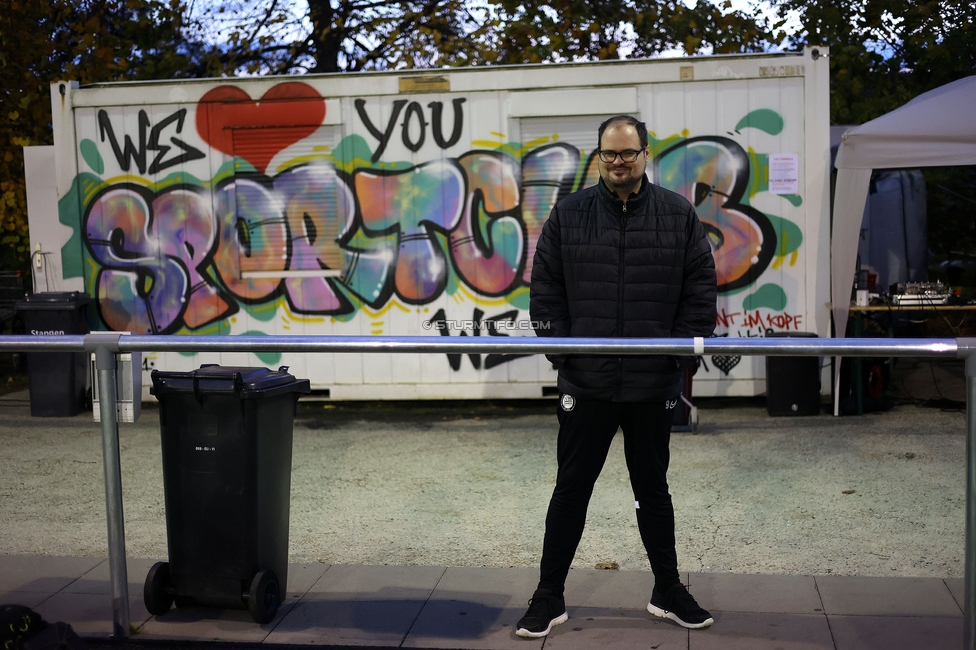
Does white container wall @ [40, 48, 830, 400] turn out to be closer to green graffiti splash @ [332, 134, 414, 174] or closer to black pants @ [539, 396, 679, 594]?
green graffiti splash @ [332, 134, 414, 174]

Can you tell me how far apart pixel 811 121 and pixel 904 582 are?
4.98m

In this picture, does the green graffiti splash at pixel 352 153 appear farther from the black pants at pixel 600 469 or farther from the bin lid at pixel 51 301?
the black pants at pixel 600 469

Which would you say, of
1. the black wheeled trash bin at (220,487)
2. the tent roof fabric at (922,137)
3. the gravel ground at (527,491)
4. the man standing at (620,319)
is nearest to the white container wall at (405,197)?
the tent roof fabric at (922,137)

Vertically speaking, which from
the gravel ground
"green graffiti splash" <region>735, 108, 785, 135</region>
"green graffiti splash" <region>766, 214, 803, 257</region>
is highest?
"green graffiti splash" <region>735, 108, 785, 135</region>

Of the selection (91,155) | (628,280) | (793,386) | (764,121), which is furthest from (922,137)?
(91,155)

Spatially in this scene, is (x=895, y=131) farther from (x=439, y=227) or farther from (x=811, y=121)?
(x=439, y=227)

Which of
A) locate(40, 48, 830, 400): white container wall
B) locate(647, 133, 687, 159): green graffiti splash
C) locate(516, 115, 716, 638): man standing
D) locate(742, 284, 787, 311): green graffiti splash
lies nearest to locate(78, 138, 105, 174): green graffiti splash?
locate(40, 48, 830, 400): white container wall

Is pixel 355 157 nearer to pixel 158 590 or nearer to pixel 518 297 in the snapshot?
pixel 518 297

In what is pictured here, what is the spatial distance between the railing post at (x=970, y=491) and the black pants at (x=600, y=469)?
1.04m

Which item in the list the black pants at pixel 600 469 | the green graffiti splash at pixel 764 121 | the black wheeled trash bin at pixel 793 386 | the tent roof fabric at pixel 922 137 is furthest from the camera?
the green graffiti splash at pixel 764 121

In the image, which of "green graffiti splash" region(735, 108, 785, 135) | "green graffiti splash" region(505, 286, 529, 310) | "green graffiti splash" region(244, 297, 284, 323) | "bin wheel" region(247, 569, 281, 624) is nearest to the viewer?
"bin wheel" region(247, 569, 281, 624)

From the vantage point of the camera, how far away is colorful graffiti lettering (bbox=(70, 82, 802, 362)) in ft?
27.7

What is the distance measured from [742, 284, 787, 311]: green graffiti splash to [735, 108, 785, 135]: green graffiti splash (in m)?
1.34

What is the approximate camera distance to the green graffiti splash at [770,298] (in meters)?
8.42
